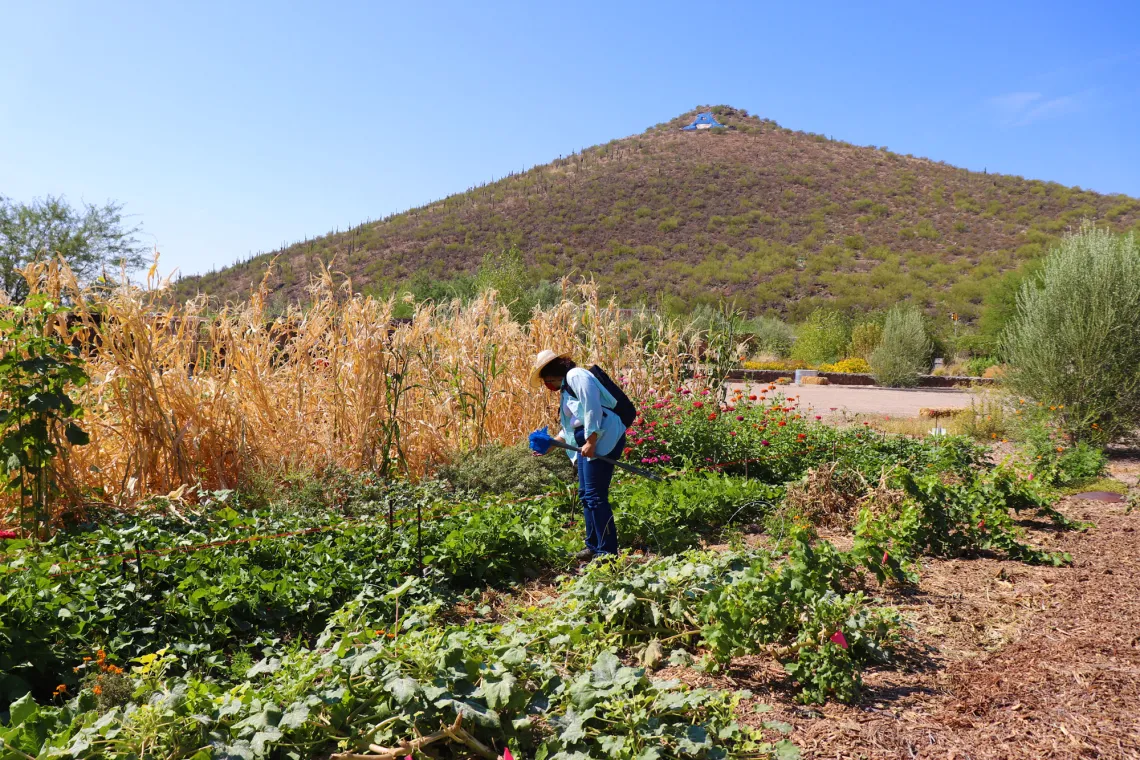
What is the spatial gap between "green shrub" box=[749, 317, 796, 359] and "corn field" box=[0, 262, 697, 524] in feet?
61.4

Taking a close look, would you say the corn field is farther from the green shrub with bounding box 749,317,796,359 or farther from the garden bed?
the green shrub with bounding box 749,317,796,359

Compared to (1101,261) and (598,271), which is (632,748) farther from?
(598,271)

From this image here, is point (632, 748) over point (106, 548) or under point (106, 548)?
under

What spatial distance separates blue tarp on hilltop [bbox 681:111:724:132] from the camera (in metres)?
67.2

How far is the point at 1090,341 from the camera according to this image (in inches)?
340

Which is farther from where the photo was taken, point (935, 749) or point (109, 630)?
point (109, 630)

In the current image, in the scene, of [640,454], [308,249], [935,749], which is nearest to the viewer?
[935,749]

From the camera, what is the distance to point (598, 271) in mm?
41781

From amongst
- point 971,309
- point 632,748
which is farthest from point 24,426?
point 971,309

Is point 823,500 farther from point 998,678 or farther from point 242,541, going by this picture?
point 242,541

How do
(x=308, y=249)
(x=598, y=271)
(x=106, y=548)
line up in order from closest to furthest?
(x=106, y=548), (x=598, y=271), (x=308, y=249)

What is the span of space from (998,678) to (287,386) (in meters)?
5.25

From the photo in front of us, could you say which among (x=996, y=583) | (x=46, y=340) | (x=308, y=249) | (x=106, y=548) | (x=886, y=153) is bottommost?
(x=996, y=583)

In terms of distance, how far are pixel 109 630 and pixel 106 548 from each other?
2.94 feet
